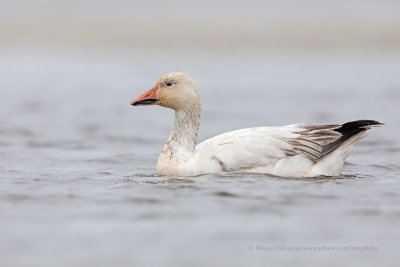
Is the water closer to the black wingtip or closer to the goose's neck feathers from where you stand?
the goose's neck feathers

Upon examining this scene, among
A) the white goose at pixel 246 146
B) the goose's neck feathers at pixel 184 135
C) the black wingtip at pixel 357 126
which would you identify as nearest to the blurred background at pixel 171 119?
the white goose at pixel 246 146

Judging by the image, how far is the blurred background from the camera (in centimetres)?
641

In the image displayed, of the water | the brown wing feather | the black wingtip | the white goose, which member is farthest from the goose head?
the black wingtip

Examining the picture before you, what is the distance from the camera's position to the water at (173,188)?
243 inches

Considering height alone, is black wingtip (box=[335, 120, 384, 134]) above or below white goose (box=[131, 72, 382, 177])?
above

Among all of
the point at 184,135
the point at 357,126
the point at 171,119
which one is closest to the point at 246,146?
the point at 184,135

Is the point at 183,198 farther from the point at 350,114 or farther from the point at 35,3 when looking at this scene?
the point at 35,3

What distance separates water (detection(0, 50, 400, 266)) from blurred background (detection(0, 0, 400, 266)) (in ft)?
0.08

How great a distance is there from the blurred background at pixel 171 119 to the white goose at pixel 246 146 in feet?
0.76

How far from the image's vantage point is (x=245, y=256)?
6.00 m

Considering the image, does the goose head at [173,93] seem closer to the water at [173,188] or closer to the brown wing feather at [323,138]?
the water at [173,188]

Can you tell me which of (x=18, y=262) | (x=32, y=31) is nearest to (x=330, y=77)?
(x=32, y=31)

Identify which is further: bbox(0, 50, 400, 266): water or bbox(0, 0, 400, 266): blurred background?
bbox(0, 0, 400, 266): blurred background

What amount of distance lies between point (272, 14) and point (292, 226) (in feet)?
71.3
